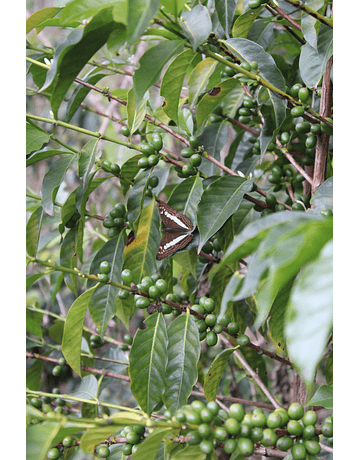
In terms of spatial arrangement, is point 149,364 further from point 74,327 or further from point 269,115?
point 269,115

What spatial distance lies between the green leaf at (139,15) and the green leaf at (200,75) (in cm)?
29

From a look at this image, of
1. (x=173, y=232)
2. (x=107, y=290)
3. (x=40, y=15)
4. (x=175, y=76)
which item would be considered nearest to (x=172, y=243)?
(x=173, y=232)

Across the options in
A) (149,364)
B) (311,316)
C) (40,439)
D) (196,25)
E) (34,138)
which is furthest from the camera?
(34,138)

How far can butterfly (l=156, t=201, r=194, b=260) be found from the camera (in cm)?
69

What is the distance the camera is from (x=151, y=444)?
1.51ft

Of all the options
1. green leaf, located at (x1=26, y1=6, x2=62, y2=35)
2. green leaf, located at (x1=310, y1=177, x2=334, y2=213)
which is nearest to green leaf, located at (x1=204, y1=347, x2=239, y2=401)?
green leaf, located at (x1=310, y1=177, x2=334, y2=213)

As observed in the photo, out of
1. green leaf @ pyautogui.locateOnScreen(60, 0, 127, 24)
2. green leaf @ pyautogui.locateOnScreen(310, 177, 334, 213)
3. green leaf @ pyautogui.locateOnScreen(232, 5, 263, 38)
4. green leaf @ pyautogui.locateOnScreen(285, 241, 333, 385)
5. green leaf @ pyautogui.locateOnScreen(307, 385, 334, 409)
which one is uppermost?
green leaf @ pyautogui.locateOnScreen(232, 5, 263, 38)

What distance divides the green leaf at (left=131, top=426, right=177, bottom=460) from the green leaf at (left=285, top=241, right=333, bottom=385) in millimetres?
220

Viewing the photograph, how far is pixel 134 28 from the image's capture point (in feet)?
1.30

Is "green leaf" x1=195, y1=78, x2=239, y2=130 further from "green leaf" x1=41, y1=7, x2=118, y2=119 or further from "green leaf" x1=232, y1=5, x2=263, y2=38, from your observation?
"green leaf" x1=41, y1=7, x2=118, y2=119

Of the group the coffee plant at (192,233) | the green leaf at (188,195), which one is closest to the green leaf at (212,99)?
the coffee plant at (192,233)

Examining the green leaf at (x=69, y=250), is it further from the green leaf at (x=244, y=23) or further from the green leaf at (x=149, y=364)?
the green leaf at (x=244, y=23)

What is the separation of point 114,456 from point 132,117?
0.56m

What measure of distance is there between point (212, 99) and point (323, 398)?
49cm
